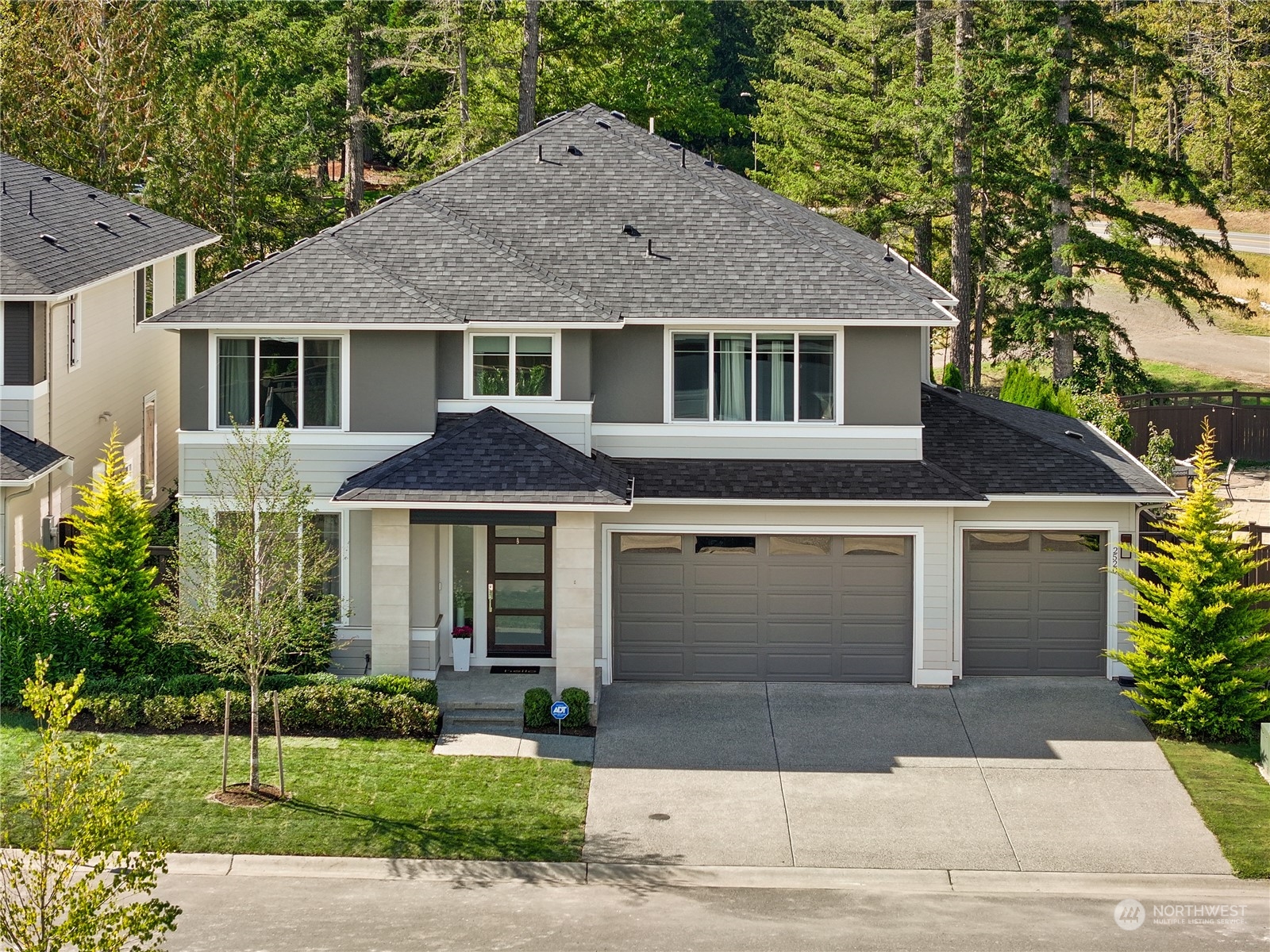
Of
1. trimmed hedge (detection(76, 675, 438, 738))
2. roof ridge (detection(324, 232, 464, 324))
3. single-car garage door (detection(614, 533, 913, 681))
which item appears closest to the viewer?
trimmed hedge (detection(76, 675, 438, 738))

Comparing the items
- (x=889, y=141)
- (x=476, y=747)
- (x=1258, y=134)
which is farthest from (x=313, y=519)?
Answer: (x=1258, y=134)

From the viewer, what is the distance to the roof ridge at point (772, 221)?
23812 mm

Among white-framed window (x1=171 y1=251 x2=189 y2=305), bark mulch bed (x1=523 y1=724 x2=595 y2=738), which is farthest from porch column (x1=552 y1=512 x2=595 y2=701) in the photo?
white-framed window (x1=171 y1=251 x2=189 y2=305)

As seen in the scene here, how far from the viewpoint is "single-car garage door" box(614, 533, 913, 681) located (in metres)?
23.4

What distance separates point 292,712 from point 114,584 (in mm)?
3119

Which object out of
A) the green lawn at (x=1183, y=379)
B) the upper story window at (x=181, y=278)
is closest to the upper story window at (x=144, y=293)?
the upper story window at (x=181, y=278)

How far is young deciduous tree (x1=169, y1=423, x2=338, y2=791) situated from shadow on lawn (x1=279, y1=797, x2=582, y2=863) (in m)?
1.71

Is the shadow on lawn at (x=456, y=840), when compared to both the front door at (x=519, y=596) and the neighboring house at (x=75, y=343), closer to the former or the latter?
the front door at (x=519, y=596)

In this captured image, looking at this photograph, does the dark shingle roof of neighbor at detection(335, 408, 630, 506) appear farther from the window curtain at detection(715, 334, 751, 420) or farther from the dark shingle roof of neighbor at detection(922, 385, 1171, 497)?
the dark shingle roof of neighbor at detection(922, 385, 1171, 497)

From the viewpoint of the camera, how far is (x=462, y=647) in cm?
2330

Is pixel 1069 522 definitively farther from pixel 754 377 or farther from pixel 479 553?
pixel 479 553

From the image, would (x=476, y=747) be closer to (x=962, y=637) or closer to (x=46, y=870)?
(x=962, y=637)

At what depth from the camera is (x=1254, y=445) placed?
37.0 m

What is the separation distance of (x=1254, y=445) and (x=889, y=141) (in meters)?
14.8
